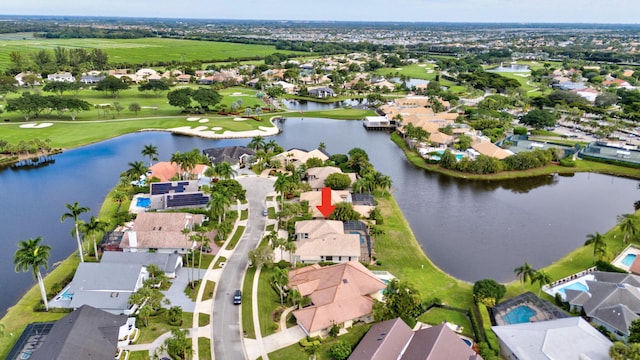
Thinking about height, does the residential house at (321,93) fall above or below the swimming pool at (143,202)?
above

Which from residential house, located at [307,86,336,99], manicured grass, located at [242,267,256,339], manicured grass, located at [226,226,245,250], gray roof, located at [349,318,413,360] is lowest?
manicured grass, located at [242,267,256,339]

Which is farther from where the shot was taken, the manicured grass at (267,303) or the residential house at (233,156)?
the residential house at (233,156)

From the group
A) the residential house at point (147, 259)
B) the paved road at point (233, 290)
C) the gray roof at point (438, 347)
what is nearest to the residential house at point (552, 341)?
the gray roof at point (438, 347)

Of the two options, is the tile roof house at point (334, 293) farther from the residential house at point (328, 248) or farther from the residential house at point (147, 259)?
the residential house at point (147, 259)

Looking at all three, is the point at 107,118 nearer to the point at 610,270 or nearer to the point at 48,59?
the point at 48,59

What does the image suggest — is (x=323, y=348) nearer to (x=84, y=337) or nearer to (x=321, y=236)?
(x=321, y=236)

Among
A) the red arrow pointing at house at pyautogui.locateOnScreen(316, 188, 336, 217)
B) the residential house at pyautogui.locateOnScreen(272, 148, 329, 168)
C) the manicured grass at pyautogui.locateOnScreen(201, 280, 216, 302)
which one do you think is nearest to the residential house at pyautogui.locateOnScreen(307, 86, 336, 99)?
the residential house at pyautogui.locateOnScreen(272, 148, 329, 168)

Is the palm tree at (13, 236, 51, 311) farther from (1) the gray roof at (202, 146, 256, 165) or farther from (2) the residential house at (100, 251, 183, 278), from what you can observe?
(1) the gray roof at (202, 146, 256, 165)

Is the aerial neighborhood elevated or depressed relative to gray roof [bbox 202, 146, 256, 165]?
depressed
